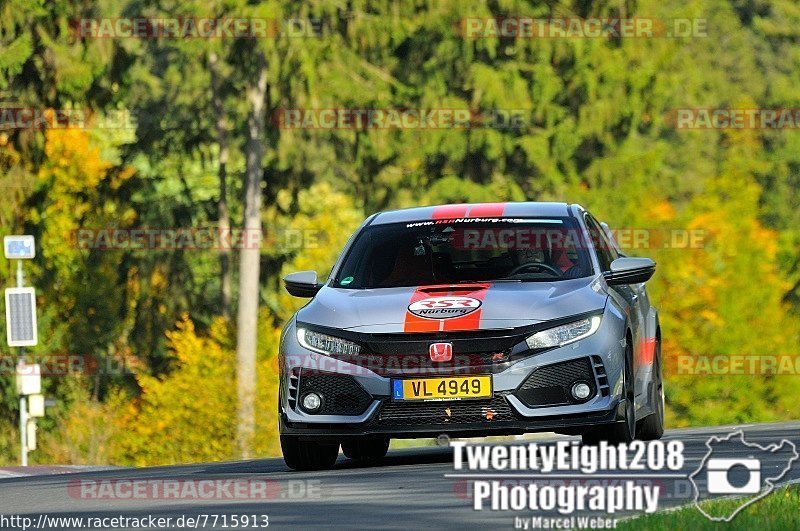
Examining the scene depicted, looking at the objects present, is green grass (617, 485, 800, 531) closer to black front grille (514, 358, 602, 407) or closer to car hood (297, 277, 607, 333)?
black front grille (514, 358, 602, 407)

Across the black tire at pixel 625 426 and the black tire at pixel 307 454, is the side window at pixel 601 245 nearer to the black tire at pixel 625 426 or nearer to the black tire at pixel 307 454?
the black tire at pixel 625 426

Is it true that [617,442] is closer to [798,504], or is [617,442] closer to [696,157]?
[798,504]

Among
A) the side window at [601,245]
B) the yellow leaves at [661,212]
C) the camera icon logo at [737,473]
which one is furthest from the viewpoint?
the yellow leaves at [661,212]

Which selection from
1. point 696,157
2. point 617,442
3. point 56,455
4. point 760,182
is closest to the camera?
point 617,442

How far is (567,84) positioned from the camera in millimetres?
57031

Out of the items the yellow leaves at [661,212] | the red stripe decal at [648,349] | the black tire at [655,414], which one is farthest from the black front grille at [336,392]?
the yellow leaves at [661,212]

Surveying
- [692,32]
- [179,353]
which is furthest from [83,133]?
[692,32]

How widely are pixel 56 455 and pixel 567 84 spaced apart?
1950 cm

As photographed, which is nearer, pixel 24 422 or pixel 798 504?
pixel 798 504

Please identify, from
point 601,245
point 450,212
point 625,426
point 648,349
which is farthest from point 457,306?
point 648,349

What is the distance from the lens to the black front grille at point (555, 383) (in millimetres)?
12844

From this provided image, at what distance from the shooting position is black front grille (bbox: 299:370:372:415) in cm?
1302

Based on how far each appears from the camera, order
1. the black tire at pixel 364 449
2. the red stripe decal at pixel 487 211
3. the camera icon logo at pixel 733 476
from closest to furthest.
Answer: the camera icon logo at pixel 733 476
the red stripe decal at pixel 487 211
the black tire at pixel 364 449

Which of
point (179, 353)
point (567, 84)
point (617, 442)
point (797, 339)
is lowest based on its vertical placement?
point (797, 339)
